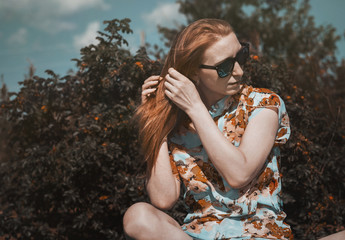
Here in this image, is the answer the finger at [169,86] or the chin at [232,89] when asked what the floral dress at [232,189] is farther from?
the finger at [169,86]

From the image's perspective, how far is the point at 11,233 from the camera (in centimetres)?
339

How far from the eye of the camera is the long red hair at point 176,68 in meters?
1.70

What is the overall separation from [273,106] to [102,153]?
1798 millimetres

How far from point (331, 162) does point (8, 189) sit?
10.8 feet

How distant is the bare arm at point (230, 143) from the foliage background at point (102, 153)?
4.77 ft

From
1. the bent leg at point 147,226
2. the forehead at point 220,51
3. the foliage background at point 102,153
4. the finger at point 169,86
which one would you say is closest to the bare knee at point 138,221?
the bent leg at point 147,226

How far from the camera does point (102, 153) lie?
299 centimetres

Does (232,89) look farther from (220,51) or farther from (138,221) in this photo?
(138,221)

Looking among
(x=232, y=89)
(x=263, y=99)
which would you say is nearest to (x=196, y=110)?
(x=232, y=89)

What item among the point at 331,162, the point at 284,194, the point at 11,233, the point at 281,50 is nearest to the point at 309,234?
the point at 284,194

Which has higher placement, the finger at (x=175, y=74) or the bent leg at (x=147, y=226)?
the finger at (x=175, y=74)

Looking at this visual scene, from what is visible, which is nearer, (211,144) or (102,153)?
(211,144)

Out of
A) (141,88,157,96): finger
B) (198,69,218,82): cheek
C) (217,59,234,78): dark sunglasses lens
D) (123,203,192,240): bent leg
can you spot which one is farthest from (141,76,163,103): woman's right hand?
(123,203,192,240): bent leg

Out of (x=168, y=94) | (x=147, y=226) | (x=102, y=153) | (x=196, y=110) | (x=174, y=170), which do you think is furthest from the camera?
(x=102, y=153)
